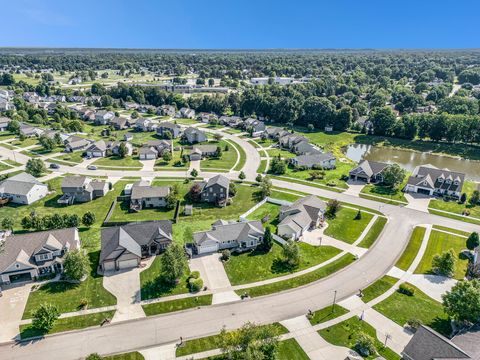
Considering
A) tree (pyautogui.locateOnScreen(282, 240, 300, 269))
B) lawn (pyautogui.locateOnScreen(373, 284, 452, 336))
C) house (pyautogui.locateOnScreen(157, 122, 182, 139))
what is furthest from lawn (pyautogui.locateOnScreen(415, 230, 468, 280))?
house (pyautogui.locateOnScreen(157, 122, 182, 139))

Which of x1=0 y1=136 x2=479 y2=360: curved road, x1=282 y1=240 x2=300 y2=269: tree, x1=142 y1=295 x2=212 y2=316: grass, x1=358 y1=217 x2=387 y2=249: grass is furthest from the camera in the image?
x1=358 y1=217 x2=387 y2=249: grass

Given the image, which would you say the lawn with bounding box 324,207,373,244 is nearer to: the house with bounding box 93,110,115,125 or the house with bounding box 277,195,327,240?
the house with bounding box 277,195,327,240

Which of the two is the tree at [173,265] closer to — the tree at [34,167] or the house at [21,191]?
the house at [21,191]

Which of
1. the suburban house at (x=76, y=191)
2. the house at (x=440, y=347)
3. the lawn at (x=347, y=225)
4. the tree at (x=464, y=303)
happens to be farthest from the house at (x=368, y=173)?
the suburban house at (x=76, y=191)

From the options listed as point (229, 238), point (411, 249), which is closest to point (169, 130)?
point (229, 238)

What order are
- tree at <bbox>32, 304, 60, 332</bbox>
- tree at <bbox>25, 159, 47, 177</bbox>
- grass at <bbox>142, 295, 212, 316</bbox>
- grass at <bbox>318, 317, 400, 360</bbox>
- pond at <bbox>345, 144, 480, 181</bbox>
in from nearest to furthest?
grass at <bbox>318, 317, 400, 360</bbox> → tree at <bbox>32, 304, 60, 332</bbox> → grass at <bbox>142, 295, 212, 316</bbox> → tree at <bbox>25, 159, 47, 177</bbox> → pond at <bbox>345, 144, 480, 181</bbox>

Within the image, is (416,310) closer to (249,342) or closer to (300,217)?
(249,342)

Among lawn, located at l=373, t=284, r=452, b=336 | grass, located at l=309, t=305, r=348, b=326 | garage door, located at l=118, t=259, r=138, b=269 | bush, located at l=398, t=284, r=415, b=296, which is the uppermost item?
bush, located at l=398, t=284, r=415, b=296
